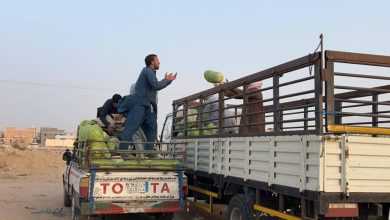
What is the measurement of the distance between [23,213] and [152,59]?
16.0 feet

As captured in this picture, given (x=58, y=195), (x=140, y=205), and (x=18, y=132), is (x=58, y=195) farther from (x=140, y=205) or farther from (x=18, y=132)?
(x=18, y=132)

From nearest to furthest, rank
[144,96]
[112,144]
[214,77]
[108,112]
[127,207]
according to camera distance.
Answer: [127,207] → [112,144] → [144,96] → [214,77] → [108,112]

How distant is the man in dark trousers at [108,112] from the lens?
1021 centimetres

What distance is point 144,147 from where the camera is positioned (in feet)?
31.2

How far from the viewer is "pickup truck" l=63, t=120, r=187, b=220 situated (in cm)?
801

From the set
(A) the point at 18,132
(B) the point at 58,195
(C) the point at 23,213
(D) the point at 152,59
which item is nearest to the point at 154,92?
(D) the point at 152,59

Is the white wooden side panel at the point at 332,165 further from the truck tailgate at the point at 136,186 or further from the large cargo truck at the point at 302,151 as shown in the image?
the truck tailgate at the point at 136,186

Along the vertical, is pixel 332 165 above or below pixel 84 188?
above

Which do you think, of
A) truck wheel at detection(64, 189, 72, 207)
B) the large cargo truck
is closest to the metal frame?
the large cargo truck

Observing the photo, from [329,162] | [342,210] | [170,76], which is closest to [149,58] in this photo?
[170,76]

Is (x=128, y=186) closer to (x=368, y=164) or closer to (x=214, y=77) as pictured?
(x=214, y=77)

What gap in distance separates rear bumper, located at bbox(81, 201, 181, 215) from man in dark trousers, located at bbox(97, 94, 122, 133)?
2.28 m

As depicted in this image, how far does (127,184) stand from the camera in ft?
27.1

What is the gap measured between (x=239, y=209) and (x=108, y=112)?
4155mm
